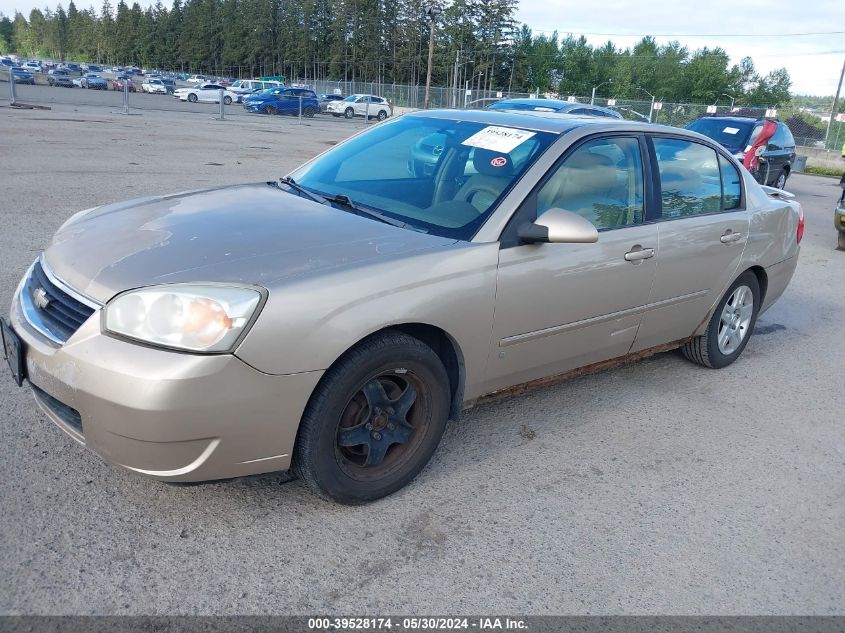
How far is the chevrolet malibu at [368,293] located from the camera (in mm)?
2477

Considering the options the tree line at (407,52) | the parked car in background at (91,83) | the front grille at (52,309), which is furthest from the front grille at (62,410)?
the tree line at (407,52)

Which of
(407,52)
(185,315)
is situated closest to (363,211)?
(185,315)

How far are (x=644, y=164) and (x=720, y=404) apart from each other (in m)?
1.60

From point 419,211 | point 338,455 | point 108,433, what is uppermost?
point 419,211

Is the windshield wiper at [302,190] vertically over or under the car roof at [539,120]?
under

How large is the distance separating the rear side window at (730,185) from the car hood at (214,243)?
2479mm

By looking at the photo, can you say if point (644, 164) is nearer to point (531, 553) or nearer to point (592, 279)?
point (592, 279)

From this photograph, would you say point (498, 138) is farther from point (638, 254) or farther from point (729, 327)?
point (729, 327)

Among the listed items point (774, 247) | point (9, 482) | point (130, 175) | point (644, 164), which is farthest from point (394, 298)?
point (130, 175)

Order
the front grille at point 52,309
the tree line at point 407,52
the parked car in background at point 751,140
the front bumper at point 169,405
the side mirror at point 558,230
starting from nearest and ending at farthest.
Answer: the front bumper at point 169,405 → the front grille at point 52,309 → the side mirror at point 558,230 → the parked car in background at point 751,140 → the tree line at point 407,52

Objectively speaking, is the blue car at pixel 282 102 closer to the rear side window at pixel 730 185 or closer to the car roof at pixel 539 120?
the rear side window at pixel 730 185

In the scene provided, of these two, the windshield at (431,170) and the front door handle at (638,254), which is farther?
the front door handle at (638,254)

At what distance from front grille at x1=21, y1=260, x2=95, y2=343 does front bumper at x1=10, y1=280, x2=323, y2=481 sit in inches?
2.4

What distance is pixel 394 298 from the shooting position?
2822mm
